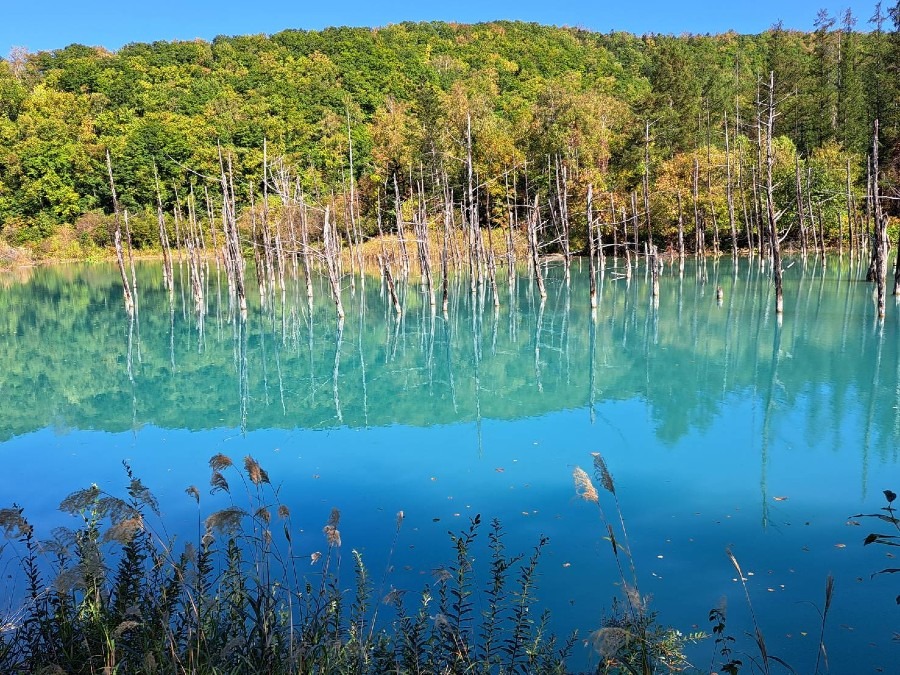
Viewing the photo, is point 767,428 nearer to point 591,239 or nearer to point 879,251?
point 591,239

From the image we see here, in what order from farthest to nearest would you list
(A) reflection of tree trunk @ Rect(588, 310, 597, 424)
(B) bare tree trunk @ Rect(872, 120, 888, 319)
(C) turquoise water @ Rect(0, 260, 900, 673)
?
(B) bare tree trunk @ Rect(872, 120, 888, 319), (A) reflection of tree trunk @ Rect(588, 310, 597, 424), (C) turquoise water @ Rect(0, 260, 900, 673)

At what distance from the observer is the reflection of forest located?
10.9 m

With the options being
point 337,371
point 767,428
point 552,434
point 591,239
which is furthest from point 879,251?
point 337,371

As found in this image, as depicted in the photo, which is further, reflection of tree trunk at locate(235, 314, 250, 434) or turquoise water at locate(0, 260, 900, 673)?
reflection of tree trunk at locate(235, 314, 250, 434)

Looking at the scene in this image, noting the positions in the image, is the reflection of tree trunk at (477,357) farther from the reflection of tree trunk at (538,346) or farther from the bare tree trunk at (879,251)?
the bare tree trunk at (879,251)

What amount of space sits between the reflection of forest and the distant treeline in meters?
5.75

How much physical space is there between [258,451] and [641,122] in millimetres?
34678

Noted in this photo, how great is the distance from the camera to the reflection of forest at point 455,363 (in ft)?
35.9

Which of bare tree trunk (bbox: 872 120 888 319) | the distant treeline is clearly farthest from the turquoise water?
the distant treeline

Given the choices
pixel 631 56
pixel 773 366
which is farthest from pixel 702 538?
pixel 631 56

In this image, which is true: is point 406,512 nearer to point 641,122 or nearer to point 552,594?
point 552,594

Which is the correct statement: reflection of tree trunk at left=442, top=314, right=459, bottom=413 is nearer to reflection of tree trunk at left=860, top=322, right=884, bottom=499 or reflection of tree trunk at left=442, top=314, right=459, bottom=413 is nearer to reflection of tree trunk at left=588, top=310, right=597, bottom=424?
reflection of tree trunk at left=588, top=310, right=597, bottom=424

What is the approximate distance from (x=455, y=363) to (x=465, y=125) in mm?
31017

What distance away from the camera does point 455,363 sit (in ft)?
47.8
